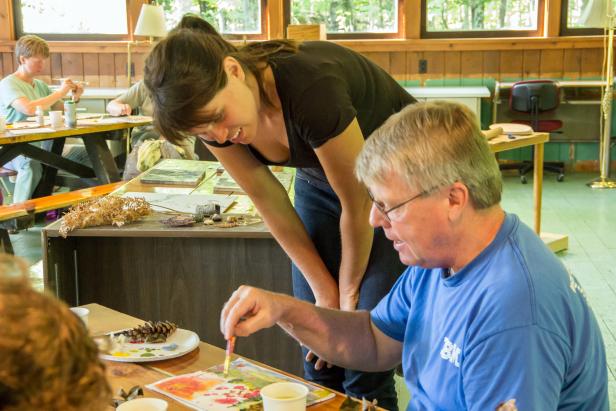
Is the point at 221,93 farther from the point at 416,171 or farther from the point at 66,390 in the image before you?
the point at 66,390

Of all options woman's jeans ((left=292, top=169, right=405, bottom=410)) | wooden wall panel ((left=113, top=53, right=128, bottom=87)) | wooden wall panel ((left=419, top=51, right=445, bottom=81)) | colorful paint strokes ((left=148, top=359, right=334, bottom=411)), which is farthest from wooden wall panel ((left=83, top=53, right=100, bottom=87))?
colorful paint strokes ((left=148, top=359, right=334, bottom=411))

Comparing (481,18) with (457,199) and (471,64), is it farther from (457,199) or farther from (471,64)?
(457,199)

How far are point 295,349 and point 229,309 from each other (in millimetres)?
1352

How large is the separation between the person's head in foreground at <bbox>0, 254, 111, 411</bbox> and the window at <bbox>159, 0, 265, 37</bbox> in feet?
25.0

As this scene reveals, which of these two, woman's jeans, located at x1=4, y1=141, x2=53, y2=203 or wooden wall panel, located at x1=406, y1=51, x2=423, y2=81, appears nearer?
woman's jeans, located at x1=4, y1=141, x2=53, y2=203

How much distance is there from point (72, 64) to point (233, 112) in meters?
6.84

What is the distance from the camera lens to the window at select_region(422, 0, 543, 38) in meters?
7.77

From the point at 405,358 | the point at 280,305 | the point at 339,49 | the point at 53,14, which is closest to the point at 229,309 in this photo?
the point at 280,305

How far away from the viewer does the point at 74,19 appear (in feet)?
26.5

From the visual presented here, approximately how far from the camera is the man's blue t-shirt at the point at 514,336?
1.14m

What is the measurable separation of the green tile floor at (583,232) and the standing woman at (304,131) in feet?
3.61

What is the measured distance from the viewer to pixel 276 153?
1884 millimetres

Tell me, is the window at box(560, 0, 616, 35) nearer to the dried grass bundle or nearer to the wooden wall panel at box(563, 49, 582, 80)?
the wooden wall panel at box(563, 49, 582, 80)

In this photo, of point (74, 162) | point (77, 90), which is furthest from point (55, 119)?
point (77, 90)
